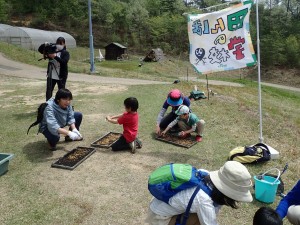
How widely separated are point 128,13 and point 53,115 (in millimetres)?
42598

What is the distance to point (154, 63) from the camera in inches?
1187

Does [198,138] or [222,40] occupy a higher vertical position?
[222,40]

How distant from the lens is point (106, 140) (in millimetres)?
5727

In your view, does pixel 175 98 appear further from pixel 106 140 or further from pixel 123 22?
pixel 123 22

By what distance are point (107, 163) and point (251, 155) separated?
7.78ft

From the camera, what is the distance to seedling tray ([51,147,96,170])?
4.61 m

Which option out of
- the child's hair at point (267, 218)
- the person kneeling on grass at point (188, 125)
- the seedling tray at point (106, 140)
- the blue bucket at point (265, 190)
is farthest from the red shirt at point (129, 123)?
the child's hair at point (267, 218)

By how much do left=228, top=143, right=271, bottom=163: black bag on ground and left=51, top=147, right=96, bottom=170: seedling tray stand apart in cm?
245

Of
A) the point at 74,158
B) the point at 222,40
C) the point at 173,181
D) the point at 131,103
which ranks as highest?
the point at 222,40

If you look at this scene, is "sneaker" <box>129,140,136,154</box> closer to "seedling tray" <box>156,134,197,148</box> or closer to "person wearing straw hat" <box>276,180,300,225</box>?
"seedling tray" <box>156,134,197,148</box>

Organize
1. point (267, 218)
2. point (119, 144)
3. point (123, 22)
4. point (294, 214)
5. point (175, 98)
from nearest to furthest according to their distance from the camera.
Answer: point (267, 218), point (294, 214), point (119, 144), point (175, 98), point (123, 22)

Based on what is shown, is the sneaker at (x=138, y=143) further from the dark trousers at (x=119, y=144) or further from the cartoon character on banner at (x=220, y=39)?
the cartoon character on banner at (x=220, y=39)

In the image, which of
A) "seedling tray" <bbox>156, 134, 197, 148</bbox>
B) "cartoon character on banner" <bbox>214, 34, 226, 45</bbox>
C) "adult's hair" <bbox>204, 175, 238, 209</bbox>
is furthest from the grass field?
"cartoon character on banner" <bbox>214, 34, 226, 45</bbox>

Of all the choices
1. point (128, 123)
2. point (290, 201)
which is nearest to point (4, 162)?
point (128, 123)
